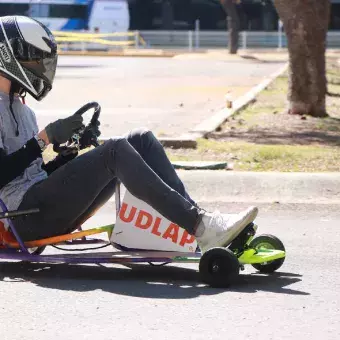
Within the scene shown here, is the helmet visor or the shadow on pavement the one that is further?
the helmet visor

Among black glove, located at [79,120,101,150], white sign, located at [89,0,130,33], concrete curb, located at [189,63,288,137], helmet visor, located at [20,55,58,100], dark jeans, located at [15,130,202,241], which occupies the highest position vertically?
helmet visor, located at [20,55,58,100]

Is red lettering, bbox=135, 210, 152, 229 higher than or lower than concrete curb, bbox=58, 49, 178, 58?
higher

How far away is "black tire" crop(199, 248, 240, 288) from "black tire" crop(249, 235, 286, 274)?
1.29 ft

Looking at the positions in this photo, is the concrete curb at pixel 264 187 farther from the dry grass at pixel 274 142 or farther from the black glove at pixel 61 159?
the black glove at pixel 61 159

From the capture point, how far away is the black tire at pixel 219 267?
5801 millimetres

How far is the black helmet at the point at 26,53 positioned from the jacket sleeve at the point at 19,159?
41cm

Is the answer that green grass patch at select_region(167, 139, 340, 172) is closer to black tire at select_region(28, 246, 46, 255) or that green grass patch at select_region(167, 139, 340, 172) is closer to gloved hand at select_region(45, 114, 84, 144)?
black tire at select_region(28, 246, 46, 255)

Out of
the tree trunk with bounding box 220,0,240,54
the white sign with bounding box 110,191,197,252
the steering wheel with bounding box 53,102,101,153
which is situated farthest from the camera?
the tree trunk with bounding box 220,0,240,54

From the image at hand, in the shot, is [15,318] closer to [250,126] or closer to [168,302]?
[168,302]

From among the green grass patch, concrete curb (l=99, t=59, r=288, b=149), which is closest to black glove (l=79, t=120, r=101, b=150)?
the green grass patch

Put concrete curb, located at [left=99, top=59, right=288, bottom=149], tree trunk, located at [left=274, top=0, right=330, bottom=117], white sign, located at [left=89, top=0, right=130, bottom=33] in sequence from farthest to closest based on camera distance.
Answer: white sign, located at [left=89, top=0, right=130, bottom=33] → tree trunk, located at [left=274, top=0, right=330, bottom=117] → concrete curb, located at [left=99, top=59, right=288, bottom=149]

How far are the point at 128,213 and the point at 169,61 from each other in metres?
32.1

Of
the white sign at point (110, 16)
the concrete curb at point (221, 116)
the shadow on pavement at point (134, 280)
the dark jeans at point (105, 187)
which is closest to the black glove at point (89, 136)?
the dark jeans at point (105, 187)

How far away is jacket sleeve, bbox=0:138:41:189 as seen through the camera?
5.88 m
